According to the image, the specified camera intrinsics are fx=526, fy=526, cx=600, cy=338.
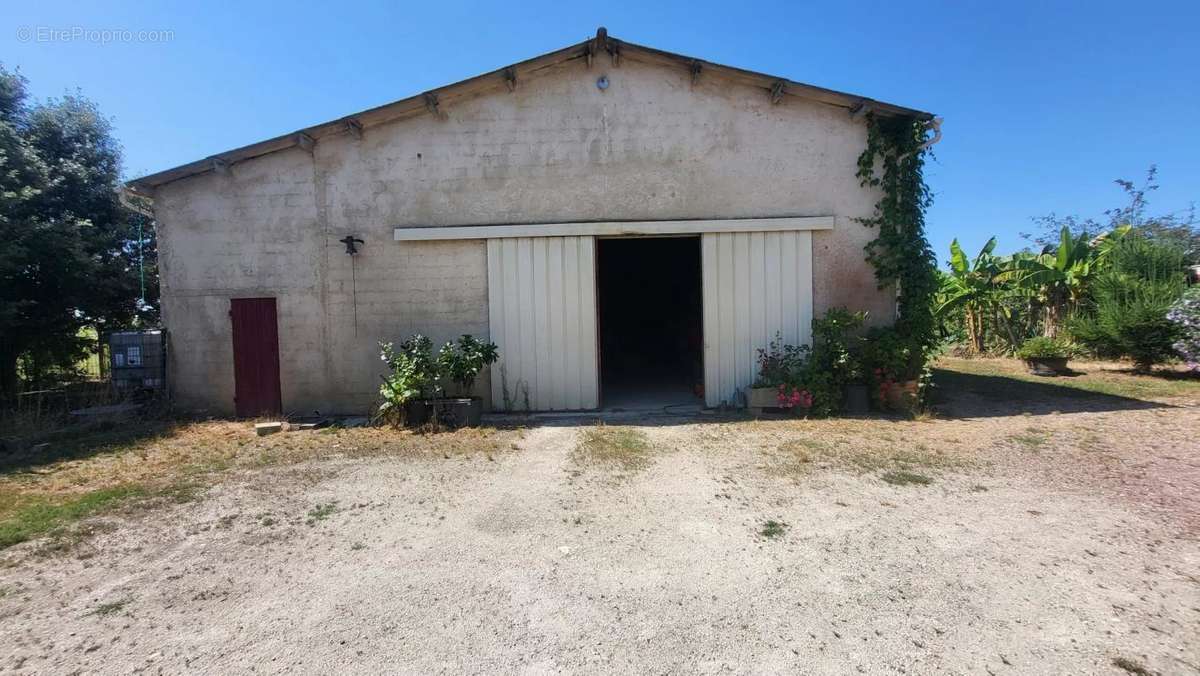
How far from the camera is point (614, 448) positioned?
6.32 m

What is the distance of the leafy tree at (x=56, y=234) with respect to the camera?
8641 millimetres

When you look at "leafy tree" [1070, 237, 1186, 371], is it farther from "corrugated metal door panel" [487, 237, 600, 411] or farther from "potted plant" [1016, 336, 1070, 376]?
"corrugated metal door panel" [487, 237, 600, 411]

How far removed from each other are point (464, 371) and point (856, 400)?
18.8ft

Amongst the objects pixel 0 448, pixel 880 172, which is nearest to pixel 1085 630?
pixel 880 172

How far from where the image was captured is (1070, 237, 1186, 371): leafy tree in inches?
408

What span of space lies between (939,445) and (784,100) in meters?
5.43

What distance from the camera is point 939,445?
19.8ft

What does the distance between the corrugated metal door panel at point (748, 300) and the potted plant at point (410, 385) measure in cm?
430

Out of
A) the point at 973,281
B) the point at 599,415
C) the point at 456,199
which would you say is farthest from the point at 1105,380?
the point at 456,199

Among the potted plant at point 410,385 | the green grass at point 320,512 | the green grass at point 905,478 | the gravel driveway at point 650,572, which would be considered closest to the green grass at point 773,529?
the gravel driveway at point 650,572

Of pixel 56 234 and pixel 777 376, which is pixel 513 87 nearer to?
pixel 777 376

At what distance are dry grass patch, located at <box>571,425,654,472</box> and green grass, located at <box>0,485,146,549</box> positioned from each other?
4.35 m

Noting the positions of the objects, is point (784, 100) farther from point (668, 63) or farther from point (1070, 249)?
point (1070, 249)

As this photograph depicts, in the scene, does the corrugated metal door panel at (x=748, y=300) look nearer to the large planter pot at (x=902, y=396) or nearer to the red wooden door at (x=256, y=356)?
the large planter pot at (x=902, y=396)
